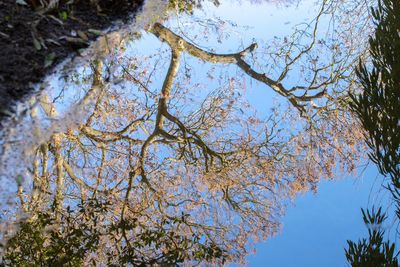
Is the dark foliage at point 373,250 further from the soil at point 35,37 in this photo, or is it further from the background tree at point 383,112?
the soil at point 35,37

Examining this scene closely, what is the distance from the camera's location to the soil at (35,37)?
→ 3.35m

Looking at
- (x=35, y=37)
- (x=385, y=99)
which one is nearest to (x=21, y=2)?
(x=35, y=37)

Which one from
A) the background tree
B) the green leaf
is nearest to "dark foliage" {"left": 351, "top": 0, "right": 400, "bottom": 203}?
the background tree

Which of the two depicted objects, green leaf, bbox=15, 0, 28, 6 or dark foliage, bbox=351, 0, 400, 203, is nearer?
dark foliage, bbox=351, 0, 400, 203

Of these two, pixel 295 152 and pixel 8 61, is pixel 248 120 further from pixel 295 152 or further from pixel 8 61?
pixel 8 61

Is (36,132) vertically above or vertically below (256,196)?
below

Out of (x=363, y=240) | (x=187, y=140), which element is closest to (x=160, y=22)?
(x=187, y=140)

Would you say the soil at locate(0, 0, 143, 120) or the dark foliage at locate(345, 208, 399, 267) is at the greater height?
the soil at locate(0, 0, 143, 120)

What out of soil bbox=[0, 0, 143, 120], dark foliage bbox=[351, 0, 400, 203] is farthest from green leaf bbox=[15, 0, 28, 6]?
dark foliage bbox=[351, 0, 400, 203]

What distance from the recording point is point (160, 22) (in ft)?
22.6

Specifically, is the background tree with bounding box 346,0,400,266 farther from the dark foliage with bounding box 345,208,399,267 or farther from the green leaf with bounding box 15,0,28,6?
the green leaf with bounding box 15,0,28,6

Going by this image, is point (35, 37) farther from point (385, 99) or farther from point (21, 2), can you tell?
point (385, 99)

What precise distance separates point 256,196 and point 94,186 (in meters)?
2.48

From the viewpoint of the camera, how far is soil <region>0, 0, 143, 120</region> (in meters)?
3.35
